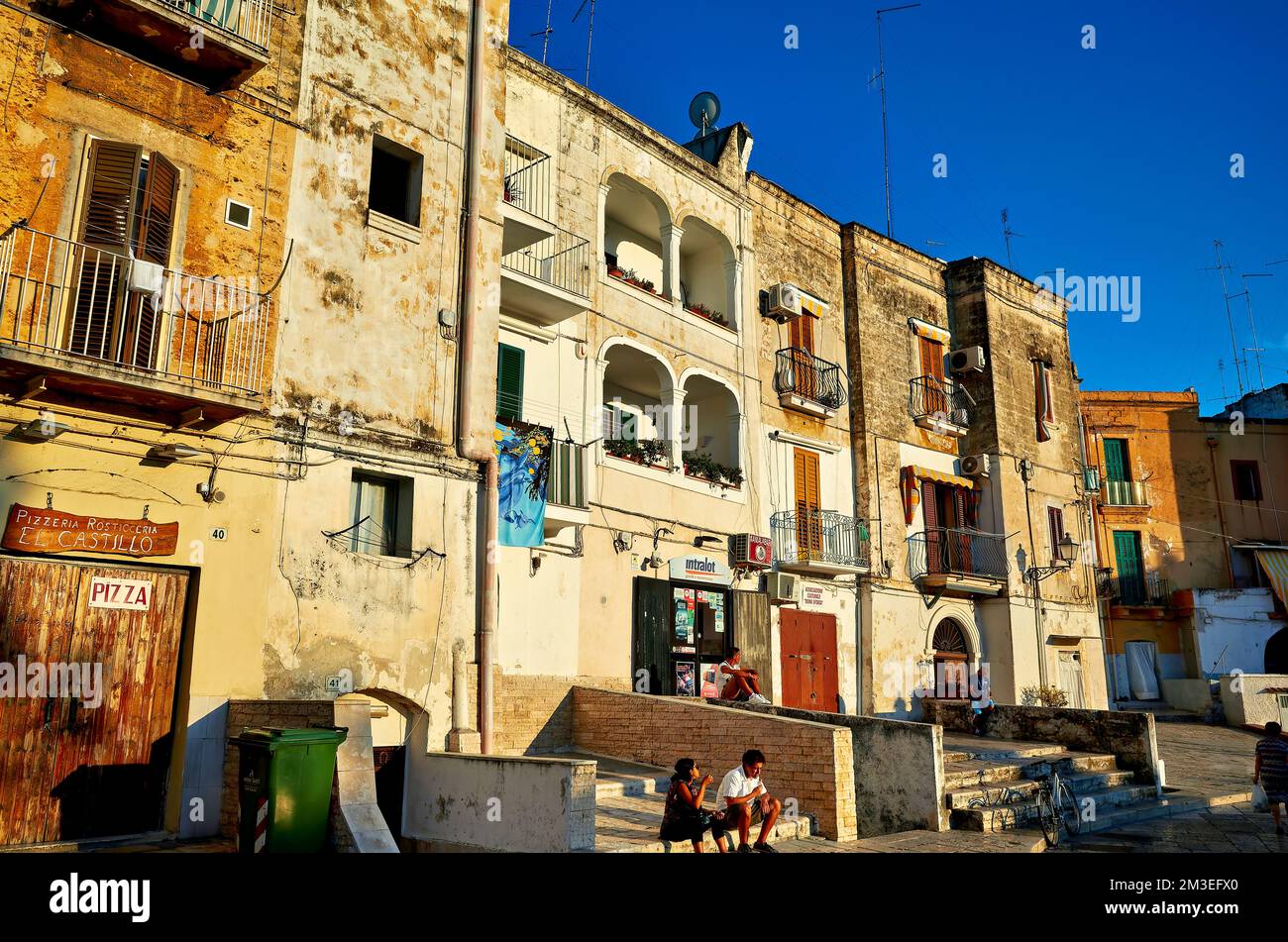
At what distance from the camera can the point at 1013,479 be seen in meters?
26.5

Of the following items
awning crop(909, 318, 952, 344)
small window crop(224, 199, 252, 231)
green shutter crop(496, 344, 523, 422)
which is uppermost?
awning crop(909, 318, 952, 344)

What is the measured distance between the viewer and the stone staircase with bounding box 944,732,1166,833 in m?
13.7

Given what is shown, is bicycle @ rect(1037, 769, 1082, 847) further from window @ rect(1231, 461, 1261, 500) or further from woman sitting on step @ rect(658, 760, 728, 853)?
window @ rect(1231, 461, 1261, 500)

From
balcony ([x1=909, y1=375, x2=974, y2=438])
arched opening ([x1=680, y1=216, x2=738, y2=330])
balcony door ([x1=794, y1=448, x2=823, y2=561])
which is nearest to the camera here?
arched opening ([x1=680, y1=216, x2=738, y2=330])

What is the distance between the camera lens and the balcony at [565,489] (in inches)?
603

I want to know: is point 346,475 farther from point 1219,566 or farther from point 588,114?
point 1219,566

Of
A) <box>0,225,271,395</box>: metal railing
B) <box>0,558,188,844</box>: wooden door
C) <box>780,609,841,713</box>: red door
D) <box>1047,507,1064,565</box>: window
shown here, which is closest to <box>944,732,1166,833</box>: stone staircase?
<box>780,609,841,713</box>: red door

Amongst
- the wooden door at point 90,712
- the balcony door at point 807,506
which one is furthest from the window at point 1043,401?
the wooden door at point 90,712

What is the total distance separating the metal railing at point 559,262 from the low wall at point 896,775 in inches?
301

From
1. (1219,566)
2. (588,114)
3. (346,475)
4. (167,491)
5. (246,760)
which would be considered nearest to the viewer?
(246,760)

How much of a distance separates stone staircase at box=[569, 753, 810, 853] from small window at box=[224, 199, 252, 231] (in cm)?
766

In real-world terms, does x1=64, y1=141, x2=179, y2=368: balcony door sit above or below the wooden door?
above
